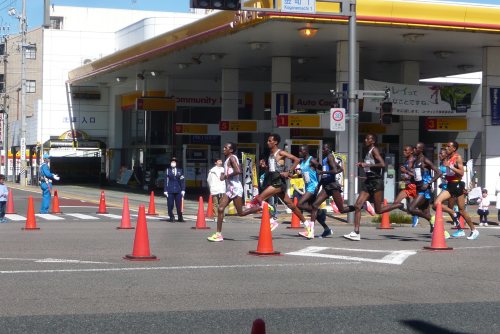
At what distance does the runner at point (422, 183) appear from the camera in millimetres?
17331

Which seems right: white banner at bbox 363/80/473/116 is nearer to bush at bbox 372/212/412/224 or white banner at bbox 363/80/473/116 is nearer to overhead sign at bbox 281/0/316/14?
bush at bbox 372/212/412/224

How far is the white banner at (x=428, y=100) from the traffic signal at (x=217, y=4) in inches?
497

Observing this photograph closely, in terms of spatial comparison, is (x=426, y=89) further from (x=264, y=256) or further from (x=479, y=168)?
(x=264, y=256)

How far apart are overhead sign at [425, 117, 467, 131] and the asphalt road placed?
1520 cm

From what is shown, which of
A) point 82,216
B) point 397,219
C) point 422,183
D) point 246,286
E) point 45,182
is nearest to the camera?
point 246,286

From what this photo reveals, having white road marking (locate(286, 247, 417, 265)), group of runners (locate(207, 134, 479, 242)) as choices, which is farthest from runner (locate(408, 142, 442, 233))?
white road marking (locate(286, 247, 417, 265))

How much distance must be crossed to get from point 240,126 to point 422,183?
21012mm

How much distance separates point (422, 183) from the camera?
17766 millimetres

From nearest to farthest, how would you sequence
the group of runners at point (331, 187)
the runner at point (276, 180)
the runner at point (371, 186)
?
the runner at point (276, 180)
the group of runners at point (331, 187)
the runner at point (371, 186)

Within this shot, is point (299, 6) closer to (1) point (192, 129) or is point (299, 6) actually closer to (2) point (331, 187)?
(2) point (331, 187)

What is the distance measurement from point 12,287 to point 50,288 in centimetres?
46

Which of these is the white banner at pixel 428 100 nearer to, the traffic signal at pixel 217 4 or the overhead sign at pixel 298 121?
the overhead sign at pixel 298 121

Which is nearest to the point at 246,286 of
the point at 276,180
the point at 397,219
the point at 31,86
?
the point at 276,180

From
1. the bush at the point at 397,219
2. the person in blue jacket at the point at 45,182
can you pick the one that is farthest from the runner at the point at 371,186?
the person in blue jacket at the point at 45,182
